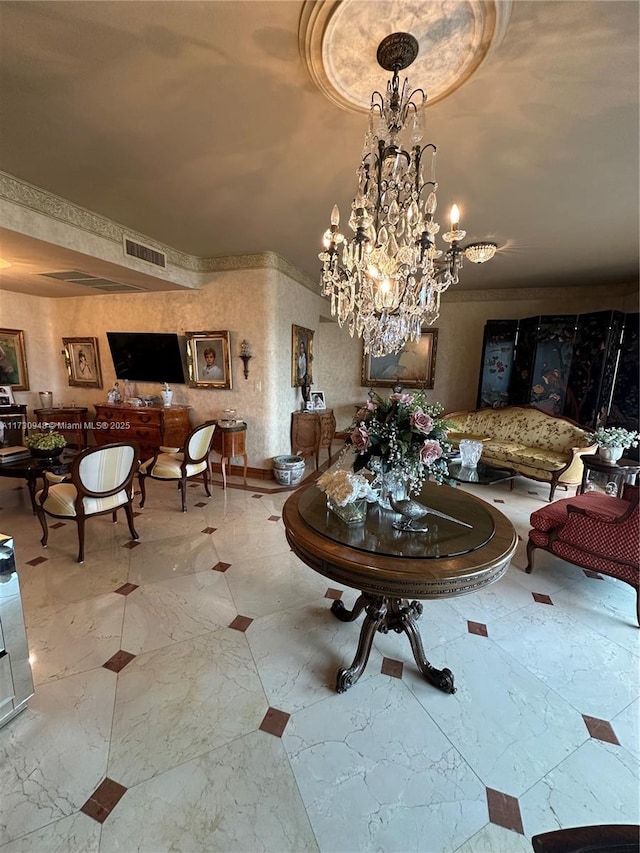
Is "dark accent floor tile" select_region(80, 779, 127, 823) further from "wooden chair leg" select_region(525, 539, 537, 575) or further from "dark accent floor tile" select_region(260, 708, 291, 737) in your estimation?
"wooden chair leg" select_region(525, 539, 537, 575)

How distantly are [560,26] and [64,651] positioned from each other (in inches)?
151

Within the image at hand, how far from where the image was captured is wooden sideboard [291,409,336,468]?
16.7ft

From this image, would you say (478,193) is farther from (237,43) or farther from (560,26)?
(237,43)

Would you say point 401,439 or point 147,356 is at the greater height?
point 147,356

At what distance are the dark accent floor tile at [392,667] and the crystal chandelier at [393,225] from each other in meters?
2.33

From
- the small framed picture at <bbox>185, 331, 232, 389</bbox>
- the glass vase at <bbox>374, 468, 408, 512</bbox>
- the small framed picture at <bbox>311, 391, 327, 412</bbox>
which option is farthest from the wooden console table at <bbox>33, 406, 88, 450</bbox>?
the glass vase at <bbox>374, 468, 408, 512</bbox>

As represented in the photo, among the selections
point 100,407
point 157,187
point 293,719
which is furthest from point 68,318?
point 293,719

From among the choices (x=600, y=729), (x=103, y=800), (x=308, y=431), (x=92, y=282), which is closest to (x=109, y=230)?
(x=92, y=282)

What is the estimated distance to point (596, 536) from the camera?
2.31 meters

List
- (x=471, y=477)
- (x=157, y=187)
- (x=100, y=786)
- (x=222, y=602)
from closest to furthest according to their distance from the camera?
(x=100, y=786), (x=222, y=602), (x=157, y=187), (x=471, y=477)

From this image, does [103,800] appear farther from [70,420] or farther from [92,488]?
[70,420]

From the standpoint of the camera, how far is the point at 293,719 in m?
1.53

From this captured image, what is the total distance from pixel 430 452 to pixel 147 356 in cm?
485

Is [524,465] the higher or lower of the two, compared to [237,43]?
lower
